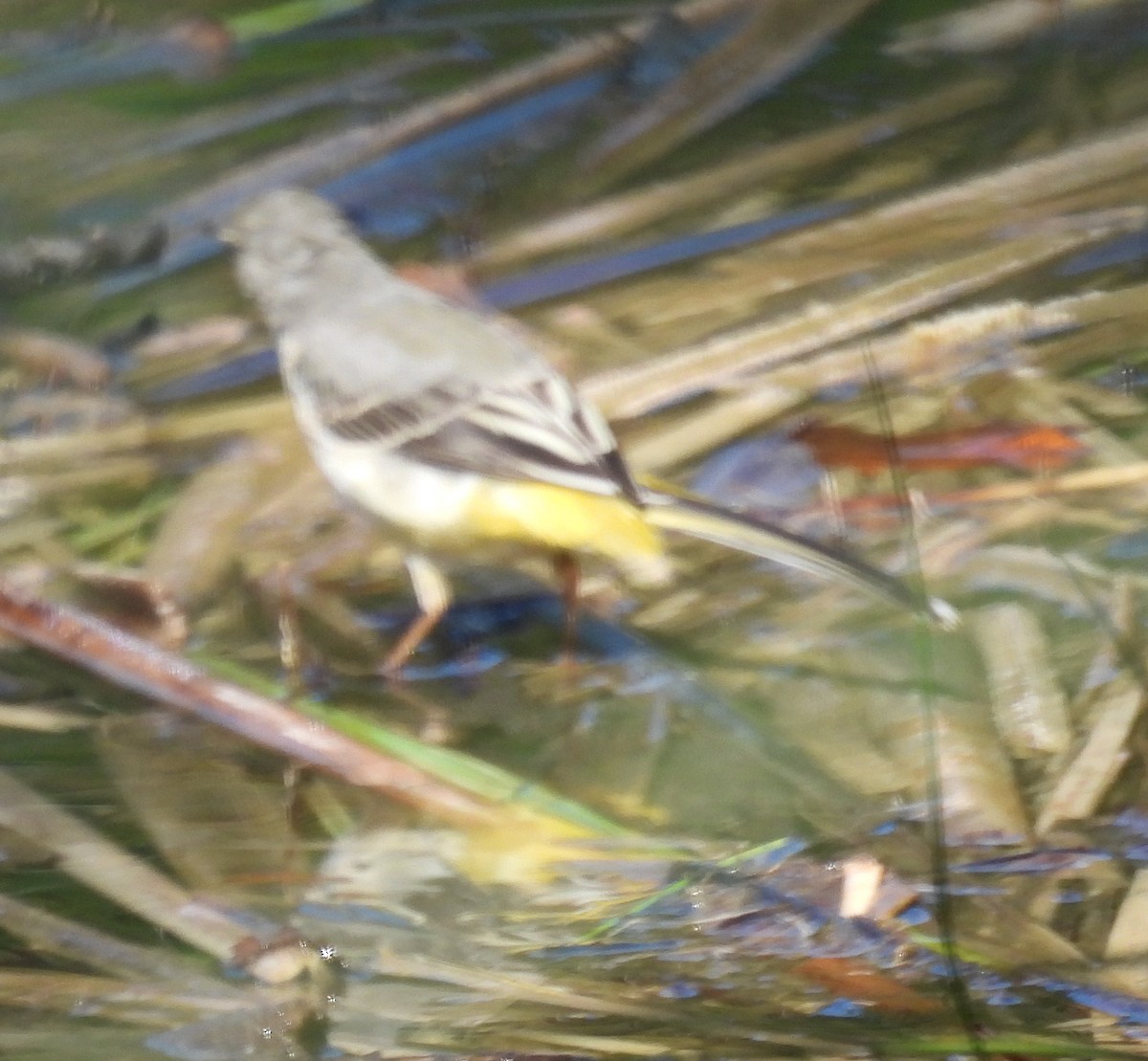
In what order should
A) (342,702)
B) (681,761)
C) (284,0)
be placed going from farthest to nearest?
(284,0)
(342,702)
(681,761)

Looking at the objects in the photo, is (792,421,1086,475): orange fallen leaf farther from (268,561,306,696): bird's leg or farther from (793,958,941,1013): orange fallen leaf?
(793,958,941,1013): orange fallen leaf

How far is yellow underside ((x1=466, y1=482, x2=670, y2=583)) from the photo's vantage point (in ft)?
11.7

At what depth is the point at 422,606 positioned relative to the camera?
392cm

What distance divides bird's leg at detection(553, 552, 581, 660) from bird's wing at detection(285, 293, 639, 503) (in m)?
0.23

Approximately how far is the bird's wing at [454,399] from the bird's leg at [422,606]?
0.25m

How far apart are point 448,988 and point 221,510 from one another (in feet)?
5.88

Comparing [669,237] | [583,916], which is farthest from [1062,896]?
[669,237]

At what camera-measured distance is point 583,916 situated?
2.68m

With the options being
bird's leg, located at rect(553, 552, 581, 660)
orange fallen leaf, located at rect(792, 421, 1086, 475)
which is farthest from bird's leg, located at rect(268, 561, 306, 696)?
orange fallen leaf, located at rect(792, 421, 1086, 475)

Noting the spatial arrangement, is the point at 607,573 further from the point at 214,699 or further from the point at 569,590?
the point at 214,699

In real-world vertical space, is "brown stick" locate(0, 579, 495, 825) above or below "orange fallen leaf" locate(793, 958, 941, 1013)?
above

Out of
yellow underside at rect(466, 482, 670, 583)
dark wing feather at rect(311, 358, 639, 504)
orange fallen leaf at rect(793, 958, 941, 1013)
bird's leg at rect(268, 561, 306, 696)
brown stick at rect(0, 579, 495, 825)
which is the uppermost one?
dark wing feather at rect(311, 358, 639, 504)

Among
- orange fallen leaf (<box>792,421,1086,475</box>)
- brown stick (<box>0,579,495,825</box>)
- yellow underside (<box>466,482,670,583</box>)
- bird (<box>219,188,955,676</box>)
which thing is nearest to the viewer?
brown stick (<box>0,579,495,825</box>)

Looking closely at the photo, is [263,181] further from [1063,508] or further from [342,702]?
[1063,508]
